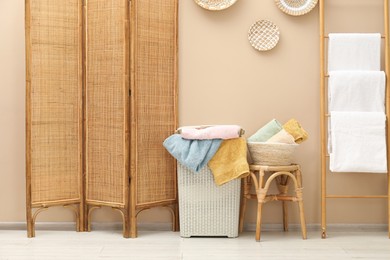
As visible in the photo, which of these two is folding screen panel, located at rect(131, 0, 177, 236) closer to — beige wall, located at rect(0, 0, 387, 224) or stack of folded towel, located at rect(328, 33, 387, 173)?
beige wall, located at rect(0, 0, 387, 224)

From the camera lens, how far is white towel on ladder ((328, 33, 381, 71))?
171 inches

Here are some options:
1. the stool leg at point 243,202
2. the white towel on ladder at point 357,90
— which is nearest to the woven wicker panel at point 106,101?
the stool leg at point 243,202

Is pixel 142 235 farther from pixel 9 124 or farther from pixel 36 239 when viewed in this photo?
pixel 9 124

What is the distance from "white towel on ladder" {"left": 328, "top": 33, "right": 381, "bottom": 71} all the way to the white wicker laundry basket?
44.9 inches

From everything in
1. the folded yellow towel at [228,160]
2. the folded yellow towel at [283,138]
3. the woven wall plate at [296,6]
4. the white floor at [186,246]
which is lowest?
the white floor at [186,246]

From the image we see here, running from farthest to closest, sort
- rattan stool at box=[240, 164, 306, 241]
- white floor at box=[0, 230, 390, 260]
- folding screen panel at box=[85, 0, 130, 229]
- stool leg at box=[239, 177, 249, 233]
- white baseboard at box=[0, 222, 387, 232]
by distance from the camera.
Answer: white baseboard at box=[0, 222, 387, 232] < stool leg at box=[239, 177, 249, 233] < folding screen panel at box=[85, 0, 130, 229] < rattan stool at box=[240, 164, 306, 241] < white floor at box=[0, 230, 390, 260]

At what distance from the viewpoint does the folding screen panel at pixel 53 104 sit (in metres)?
4.30

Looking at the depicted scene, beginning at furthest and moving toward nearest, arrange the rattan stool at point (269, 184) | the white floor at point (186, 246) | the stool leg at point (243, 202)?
Answer: 1. the stool leg at point (243, 202)
2. the rattan stool at point (269, 184)
3. the white floor at point (186, 246)

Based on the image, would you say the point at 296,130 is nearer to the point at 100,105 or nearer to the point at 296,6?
the point at 296,6

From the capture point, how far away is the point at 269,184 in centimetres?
425

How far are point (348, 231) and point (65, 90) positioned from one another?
2289 mm

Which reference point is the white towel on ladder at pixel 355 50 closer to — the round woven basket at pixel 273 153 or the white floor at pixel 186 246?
the round woven basket at pixel 273 153

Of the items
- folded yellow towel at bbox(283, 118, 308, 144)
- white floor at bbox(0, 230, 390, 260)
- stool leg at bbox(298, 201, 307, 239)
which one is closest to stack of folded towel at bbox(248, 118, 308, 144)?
folded yellow towel at bbox(283, 118, 308, 144)

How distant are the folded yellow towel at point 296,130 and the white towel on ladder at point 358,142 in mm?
214
